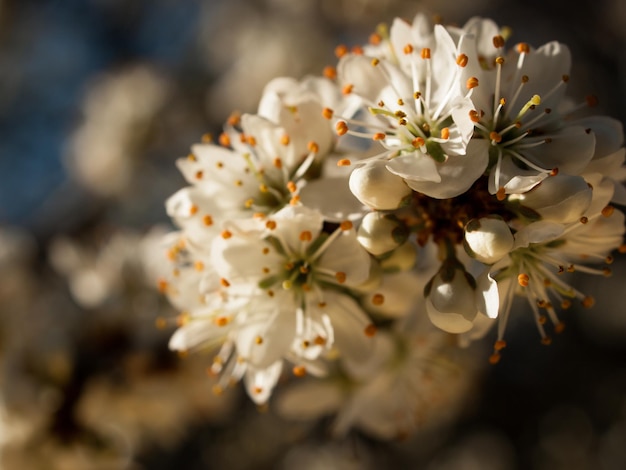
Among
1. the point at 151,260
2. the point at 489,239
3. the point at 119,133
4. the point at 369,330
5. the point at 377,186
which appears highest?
the point at 377,186

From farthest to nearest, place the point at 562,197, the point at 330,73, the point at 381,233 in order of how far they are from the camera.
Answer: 1. the point at 330,73
2. the point at 381,233
3. the point at 562,197

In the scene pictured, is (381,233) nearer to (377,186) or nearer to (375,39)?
(377,186)

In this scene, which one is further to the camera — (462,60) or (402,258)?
(402,258)

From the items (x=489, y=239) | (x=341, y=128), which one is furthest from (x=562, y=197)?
(x=341, y=128)

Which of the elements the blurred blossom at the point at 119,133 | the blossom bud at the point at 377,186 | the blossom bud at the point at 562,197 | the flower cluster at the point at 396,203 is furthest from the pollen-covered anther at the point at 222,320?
the blurred blossom at the point at 119,133

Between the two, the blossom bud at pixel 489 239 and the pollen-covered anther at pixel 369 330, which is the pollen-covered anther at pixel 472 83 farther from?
the pollen-covered anther at pixel 369 330

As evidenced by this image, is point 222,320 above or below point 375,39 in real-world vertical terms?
below

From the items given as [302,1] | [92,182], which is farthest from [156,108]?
[302,1]
